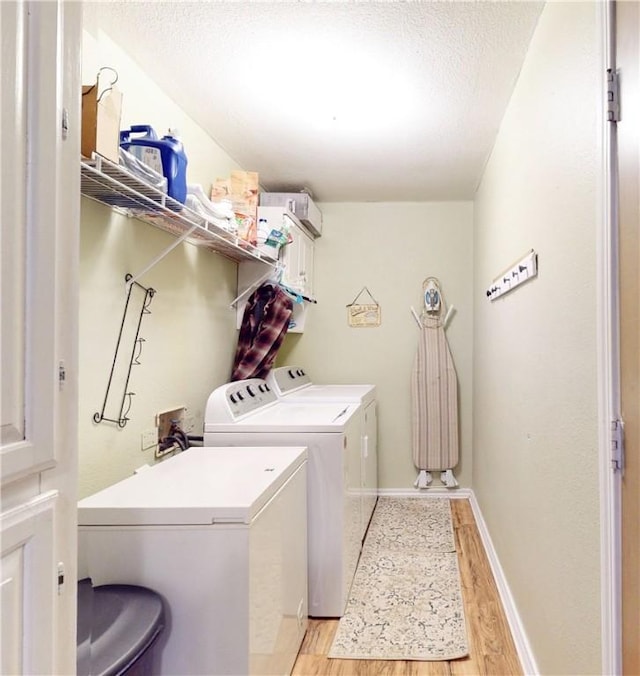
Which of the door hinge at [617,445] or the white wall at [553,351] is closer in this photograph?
the door hinge at [617,445]

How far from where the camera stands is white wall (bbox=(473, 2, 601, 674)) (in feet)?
3.88

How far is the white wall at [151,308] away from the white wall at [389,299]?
3.92 ft

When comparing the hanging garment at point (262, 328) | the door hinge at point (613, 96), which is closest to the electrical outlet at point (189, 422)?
the hanging garment at point (262, 328)

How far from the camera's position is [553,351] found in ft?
4.87

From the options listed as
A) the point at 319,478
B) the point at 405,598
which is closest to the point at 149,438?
the point at 319,478

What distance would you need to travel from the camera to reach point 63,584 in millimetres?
747

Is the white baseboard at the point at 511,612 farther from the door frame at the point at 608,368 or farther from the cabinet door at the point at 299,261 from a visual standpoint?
the cabinet door at the point at 299,261

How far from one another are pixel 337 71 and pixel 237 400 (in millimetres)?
1562

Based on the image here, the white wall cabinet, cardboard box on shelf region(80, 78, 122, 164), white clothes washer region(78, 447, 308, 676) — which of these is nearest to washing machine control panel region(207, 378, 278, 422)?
the white wall cabinet

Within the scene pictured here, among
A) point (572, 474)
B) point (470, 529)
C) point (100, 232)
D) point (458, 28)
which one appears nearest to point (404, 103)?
point (458, 28)

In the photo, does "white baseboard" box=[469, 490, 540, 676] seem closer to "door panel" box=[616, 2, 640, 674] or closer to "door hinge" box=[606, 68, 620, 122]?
"door panel" box=[616, 2, 640, 674]

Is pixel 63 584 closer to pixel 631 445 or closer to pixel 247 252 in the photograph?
pixel 631 445

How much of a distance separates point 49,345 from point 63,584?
38 centimetres

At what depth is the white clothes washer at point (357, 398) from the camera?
2.95m
